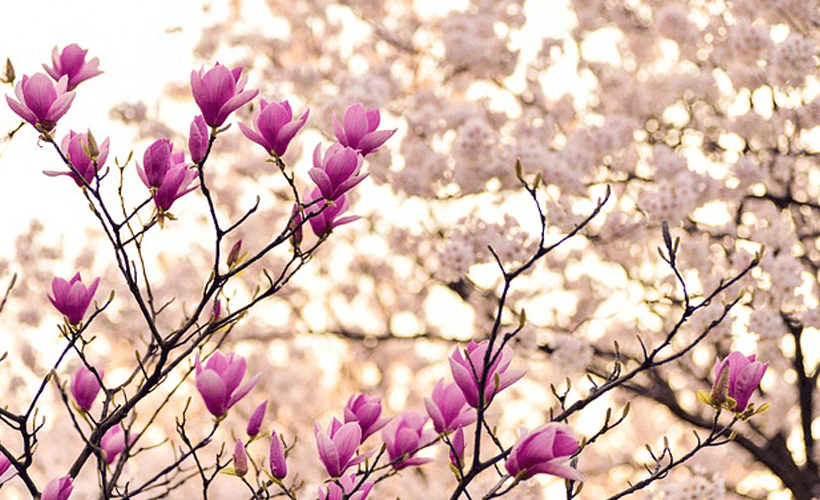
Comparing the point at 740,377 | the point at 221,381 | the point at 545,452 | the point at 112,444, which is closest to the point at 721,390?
the point at 740,377

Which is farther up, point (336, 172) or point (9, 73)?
point (9, 73)

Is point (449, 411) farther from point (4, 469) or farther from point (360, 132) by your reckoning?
point (4, 469)

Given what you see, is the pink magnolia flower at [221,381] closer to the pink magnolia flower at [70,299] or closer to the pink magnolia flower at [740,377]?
the pink magnolia flower at [70,299]

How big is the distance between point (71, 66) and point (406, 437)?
101cm

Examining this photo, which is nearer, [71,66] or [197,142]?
[197,142]

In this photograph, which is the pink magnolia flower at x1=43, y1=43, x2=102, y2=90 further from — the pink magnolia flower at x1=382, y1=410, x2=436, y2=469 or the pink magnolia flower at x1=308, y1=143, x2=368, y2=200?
the pink magnolia flower at x1=382, y1=410, x2=436, y2=469

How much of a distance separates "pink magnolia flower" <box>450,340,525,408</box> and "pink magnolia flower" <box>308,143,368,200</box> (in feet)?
1.12

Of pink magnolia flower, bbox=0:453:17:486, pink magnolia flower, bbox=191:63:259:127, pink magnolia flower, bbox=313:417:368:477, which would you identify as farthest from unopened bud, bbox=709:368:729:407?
pink magnolia flower, bbox=0:453:17:486

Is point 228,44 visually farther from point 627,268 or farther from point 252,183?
point 627,268

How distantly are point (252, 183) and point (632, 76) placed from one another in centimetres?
290

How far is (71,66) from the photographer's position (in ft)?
6.00

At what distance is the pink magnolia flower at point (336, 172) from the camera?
151 cm

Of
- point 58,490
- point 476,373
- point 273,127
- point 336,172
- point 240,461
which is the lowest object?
point 476,373

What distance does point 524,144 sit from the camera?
4.16 meters
